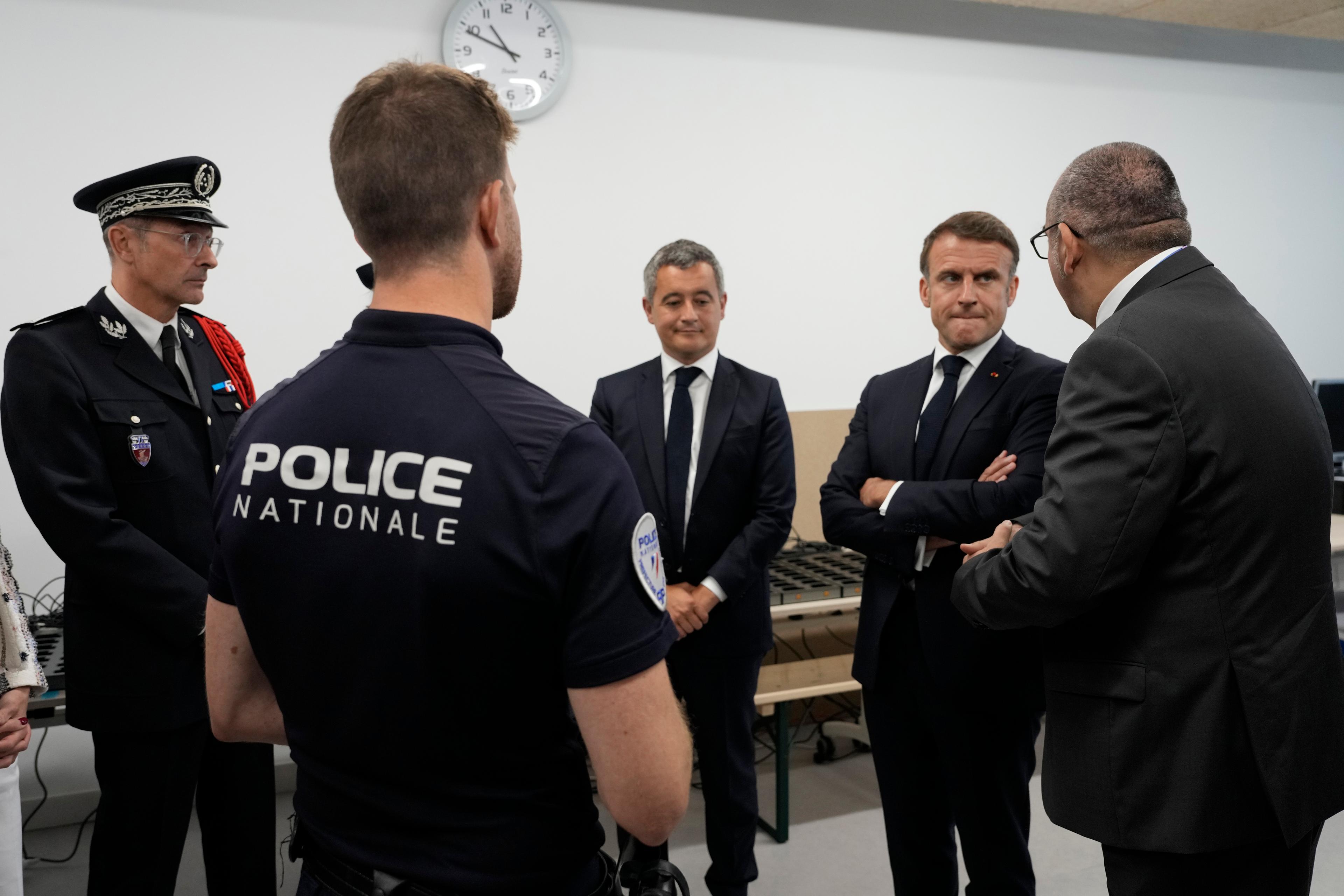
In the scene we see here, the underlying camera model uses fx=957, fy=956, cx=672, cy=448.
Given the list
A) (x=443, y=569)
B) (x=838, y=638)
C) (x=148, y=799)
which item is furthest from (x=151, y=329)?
(x=838, y=638)

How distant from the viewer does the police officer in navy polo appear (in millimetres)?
870

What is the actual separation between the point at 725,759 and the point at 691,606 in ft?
1.44

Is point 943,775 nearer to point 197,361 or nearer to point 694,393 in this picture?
point 694,393

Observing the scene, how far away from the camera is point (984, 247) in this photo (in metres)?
2.18

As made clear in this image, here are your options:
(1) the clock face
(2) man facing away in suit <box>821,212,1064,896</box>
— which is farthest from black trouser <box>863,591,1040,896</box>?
(1) the clock face

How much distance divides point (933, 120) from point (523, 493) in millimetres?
3984

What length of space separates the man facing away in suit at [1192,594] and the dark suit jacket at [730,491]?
3.36 feet

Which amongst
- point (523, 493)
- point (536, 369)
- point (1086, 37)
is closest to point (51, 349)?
point (523, 493)

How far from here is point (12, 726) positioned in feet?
5.48

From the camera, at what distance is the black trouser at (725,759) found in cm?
247

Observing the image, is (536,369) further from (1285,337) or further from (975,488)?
(1285,337)

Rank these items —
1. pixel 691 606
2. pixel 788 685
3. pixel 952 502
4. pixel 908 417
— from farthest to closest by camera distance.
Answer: pixel 788 685 → pixel 691 606 → pixel 908 417 → pixel 952 502

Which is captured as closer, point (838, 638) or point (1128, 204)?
point (1128, 204)

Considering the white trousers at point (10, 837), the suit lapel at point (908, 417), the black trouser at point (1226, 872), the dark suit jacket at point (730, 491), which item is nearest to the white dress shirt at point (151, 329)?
the white trousers at point (10, 837)
